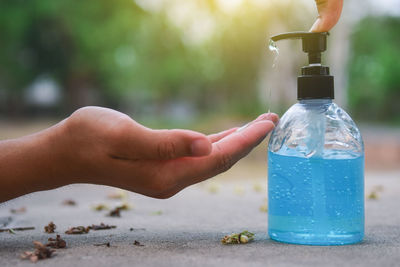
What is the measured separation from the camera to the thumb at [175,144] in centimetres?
175

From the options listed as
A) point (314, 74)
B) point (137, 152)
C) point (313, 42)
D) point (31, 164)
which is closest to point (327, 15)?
point (313, 42)

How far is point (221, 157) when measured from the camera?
1.94 metres

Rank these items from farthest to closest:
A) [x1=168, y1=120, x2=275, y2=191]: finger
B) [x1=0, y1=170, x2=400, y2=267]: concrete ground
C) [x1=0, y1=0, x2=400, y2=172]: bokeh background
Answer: [x1=0, y1=0, x2=400, y2=172]: bokeh background
[x1=168, y1=120, x2=275, y2=191]: finger
[x1=0, y1=170, x2=400, y2=267]: concrete ground

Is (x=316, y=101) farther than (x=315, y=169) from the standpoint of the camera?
Yes

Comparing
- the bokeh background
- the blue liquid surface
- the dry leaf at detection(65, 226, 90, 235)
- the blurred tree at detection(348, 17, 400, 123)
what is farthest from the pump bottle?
the blurred tree at detection(348, 17, 400, 123)

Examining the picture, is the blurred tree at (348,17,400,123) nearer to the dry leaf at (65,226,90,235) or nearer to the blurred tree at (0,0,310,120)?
the blurred tree at (0,0,310,120)

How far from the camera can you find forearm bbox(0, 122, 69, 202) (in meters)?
1.96

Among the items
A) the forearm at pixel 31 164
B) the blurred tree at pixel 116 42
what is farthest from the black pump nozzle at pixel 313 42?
the blurred tree at pixel 116 42

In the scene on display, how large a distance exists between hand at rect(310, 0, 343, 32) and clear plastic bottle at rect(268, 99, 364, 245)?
1.16ft

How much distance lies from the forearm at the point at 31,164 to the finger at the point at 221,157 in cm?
49

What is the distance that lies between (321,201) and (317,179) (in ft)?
0.29

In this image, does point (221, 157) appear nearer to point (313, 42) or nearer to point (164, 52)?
point (313, 42)

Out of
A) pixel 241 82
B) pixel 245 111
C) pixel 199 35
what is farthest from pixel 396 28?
pixel 245 111

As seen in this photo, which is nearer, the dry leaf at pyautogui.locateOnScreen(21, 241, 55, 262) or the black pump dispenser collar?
the dry leaf at pyautogui.locateOnScreen(21, 241, 55, 262)
